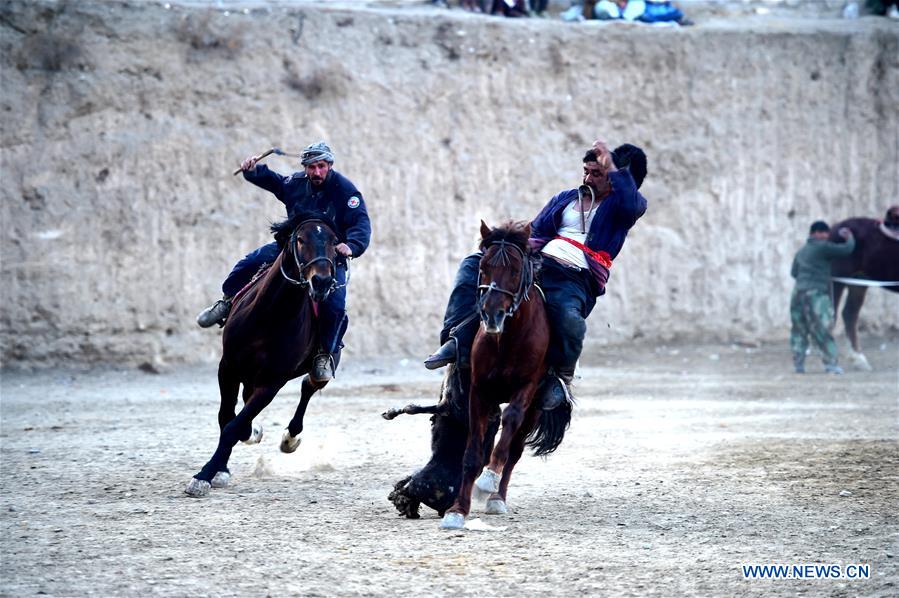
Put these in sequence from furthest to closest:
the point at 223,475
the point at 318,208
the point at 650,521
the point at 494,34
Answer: the point at 494,34
the point at 318,208
the point at 223,475
the point at 650,521

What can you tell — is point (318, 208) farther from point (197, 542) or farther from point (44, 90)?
point (44, 90)

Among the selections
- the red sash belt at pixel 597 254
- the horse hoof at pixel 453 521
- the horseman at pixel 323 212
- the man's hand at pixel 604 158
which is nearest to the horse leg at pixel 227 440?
the horseman at pixel 323 212

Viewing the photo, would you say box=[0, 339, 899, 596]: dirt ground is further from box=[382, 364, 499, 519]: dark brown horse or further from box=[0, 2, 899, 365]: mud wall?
box=[0, 2, 899, 365]: mud wall

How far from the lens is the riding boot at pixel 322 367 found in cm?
993

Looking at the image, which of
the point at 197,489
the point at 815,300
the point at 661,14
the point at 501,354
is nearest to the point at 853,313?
the point at 815,300

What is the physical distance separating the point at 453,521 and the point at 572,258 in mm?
2099

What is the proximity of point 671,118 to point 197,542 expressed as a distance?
62.1 ft

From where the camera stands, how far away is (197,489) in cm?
873

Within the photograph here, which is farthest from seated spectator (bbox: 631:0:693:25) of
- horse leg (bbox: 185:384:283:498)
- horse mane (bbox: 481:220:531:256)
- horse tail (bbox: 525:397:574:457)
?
horse mane (bbox: 481:220:531:256)

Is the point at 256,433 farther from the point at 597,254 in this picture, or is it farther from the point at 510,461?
the point at 597,254

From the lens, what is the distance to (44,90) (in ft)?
66.2

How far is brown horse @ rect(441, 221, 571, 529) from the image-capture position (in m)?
7.78

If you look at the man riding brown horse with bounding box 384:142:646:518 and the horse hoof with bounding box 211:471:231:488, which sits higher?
the man riding brown horse with bounding box 384:142:646:518

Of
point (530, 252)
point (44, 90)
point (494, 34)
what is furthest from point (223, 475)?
point (494, 34)
